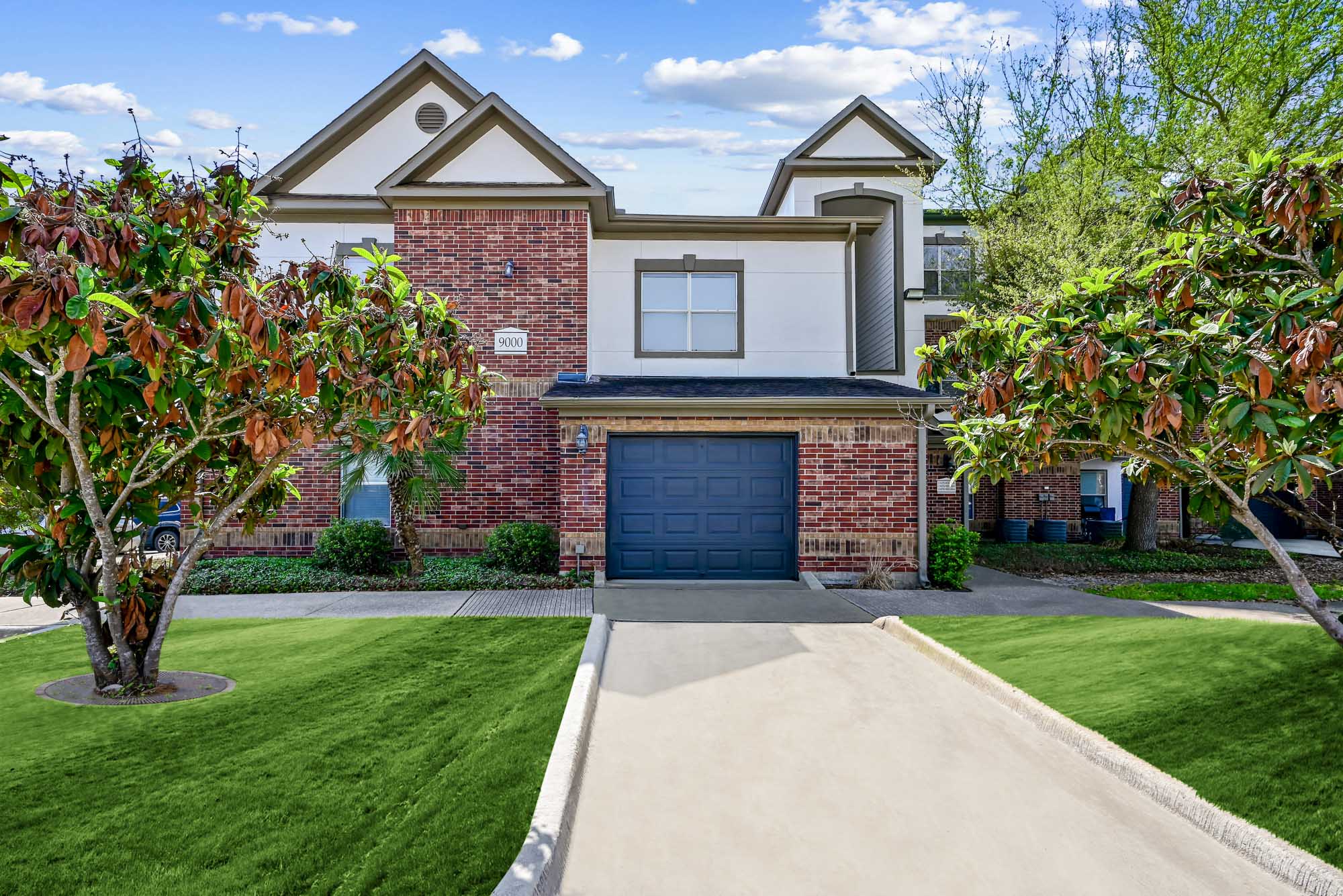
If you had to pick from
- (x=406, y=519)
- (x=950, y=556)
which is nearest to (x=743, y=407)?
Answer: (x=950, y=556)

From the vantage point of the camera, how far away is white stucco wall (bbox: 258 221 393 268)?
50.0 ft

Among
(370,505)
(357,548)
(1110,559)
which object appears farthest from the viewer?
(1110,559)

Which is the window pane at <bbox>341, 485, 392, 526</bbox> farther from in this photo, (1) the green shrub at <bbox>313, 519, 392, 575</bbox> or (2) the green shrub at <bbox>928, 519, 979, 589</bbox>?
(2) the green shrub at <bbox>928, 519, 979, 589</bbox>

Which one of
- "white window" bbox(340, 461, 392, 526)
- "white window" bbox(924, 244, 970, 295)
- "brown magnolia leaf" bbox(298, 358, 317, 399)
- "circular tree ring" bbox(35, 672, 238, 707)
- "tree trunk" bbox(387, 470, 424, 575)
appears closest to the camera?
"brown magnolia leaf" bbox(298, 358, 317, 399)

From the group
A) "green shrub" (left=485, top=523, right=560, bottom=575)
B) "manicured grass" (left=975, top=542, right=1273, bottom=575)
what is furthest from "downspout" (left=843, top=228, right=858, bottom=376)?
"green shrub" (left=485, top=523, right=560, bottom=575)

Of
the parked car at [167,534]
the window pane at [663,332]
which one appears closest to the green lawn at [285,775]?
the window pane at [663,332]

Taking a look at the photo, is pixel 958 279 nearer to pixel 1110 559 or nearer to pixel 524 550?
pixel 1110 559

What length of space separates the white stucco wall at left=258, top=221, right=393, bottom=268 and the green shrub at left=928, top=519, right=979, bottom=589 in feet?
38.2

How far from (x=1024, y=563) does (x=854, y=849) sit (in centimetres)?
1407

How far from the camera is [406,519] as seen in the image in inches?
498

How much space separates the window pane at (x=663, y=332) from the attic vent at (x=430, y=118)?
620 cm

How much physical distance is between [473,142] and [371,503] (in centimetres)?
699

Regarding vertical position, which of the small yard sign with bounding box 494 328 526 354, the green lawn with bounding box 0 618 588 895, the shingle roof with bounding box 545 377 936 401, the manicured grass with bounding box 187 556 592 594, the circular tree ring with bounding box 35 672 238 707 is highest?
the small yard sign with bounding box 494 328 526 354

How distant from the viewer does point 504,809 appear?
4.14 m
